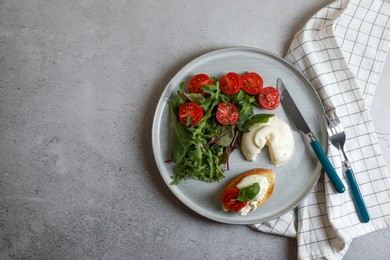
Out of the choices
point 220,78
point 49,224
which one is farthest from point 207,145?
point 49,224

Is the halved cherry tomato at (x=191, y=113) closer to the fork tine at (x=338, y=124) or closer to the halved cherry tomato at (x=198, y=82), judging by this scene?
the halved cherry tomato at (x=198, y=82)

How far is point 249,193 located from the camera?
1.72 meters

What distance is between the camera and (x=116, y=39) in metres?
2.04

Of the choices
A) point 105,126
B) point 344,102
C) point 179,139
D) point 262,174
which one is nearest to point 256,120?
point 262,174

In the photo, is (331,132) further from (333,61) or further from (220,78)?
(220,78)

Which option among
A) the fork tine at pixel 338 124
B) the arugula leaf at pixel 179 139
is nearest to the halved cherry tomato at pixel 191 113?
the arugula leaf at pixel 179 139

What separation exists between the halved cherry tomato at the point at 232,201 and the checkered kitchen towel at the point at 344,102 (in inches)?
9.7

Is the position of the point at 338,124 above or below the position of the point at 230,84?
below

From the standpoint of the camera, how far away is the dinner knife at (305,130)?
1851 millimetres

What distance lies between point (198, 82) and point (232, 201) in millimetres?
610

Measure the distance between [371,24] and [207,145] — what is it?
1.12 meters

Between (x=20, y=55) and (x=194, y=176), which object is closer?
(x=194, y=176)

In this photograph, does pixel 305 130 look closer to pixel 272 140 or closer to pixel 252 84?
pixel 272 140

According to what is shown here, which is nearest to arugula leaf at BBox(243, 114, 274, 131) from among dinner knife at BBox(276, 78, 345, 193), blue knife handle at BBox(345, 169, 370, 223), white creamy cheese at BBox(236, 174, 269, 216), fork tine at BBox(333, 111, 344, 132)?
dinner knife at BBox(276, 78, 345, 193)
